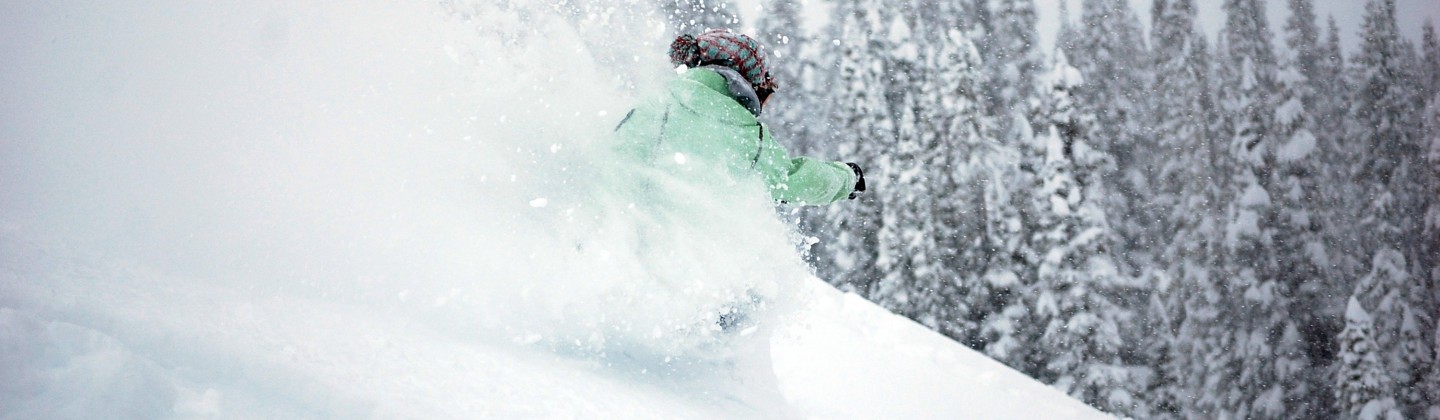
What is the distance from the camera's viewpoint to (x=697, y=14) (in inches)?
846

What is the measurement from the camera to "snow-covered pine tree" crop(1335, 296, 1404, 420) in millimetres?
17641

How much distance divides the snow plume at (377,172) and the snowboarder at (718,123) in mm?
130

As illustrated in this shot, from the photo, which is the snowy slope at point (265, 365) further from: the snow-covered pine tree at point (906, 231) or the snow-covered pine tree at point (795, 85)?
the snow-covered pine tree at point (795, 85)

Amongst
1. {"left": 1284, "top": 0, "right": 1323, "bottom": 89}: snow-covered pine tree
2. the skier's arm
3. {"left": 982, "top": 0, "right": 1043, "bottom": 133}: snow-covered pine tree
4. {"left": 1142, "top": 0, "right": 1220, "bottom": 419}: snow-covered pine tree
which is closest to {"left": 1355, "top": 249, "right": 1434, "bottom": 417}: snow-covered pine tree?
{"left": 1142, "top": 0, "right": 1220, "bottom": 419}: snow-covered pine tree

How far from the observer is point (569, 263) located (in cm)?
308

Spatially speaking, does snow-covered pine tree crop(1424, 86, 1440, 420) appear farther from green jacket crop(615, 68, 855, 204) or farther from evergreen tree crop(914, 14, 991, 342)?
green jacket crop(615, 68, 855, 204)

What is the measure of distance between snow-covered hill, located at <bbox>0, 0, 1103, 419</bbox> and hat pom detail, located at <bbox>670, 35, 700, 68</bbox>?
0.10m

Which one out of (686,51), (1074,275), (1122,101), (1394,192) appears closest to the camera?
(686,51)

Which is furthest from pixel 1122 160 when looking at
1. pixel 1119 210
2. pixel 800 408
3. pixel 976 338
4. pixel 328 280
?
pixel 328 280

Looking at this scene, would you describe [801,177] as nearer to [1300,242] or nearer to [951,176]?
[951,176]

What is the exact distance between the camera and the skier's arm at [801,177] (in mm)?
3334

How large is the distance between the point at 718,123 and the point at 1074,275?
1601 cm

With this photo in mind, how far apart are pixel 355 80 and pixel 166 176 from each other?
3.25ft

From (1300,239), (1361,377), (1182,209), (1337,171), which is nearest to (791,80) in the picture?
(1182,209)
